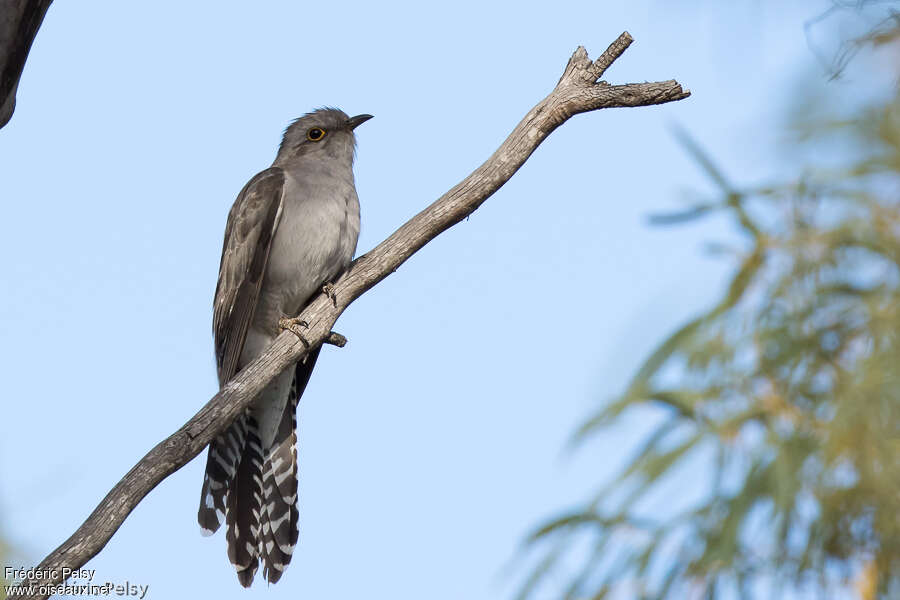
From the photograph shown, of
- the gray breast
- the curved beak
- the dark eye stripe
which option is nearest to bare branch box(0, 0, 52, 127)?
the gray breast

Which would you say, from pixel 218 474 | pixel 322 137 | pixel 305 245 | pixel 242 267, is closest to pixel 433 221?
pixel 305 245

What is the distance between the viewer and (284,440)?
19.3 feet

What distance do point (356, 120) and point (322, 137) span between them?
0.26 metres

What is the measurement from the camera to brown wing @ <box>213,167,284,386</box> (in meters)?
5.42

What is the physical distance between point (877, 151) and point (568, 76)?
1.23 m

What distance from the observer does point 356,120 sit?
6.40m

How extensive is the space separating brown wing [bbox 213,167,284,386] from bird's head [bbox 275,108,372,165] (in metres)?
0.57

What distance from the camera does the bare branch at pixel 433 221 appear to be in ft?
12.1

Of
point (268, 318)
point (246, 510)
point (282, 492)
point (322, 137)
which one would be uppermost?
point (322, 137)

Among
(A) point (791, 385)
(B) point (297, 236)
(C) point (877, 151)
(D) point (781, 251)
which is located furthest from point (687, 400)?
(B) point (297, 236)

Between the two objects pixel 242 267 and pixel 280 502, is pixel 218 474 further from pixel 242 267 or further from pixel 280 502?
pixel 242 267

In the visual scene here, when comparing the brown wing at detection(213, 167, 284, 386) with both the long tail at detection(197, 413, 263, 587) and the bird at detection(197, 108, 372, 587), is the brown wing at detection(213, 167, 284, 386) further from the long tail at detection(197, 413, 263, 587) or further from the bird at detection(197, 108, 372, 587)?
the long tail at detection(197, 413, 263, 587)

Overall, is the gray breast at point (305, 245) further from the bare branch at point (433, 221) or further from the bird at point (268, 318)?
the bare branch at point (433, 221)

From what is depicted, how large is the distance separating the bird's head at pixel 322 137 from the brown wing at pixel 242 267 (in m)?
0.57
